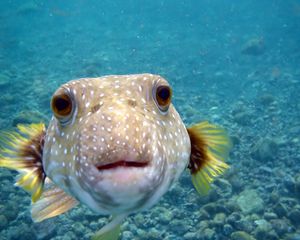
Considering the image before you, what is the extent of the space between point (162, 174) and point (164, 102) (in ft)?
2.71

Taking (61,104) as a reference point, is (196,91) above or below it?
below

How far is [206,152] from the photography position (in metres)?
3.88

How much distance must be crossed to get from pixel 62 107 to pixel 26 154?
121 cm

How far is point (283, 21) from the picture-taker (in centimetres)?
4238

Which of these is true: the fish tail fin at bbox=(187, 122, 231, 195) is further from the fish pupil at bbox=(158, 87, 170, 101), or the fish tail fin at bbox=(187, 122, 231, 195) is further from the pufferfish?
the fish pupil at bbox=(158, 87, 170, 101)

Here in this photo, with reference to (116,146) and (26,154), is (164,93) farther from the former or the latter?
(26,154)

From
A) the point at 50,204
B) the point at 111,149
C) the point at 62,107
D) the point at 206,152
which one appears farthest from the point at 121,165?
the point at 50,204

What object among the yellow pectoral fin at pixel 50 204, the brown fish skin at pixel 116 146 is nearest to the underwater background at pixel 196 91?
the yellow pectoral fin at pixel 50 204

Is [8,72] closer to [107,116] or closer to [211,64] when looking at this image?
[211,64]

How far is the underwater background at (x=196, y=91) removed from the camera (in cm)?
775

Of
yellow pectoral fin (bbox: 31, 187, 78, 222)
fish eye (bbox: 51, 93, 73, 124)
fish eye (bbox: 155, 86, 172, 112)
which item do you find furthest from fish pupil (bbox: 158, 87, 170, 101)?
yellow pectoral fin (bbox: 31, 187, 78, 222)

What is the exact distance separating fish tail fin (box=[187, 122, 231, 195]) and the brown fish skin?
23.8 inches

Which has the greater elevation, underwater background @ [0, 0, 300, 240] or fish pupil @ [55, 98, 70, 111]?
fish pupil @ [55, 98, 70, 111]

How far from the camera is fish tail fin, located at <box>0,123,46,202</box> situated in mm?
3600
